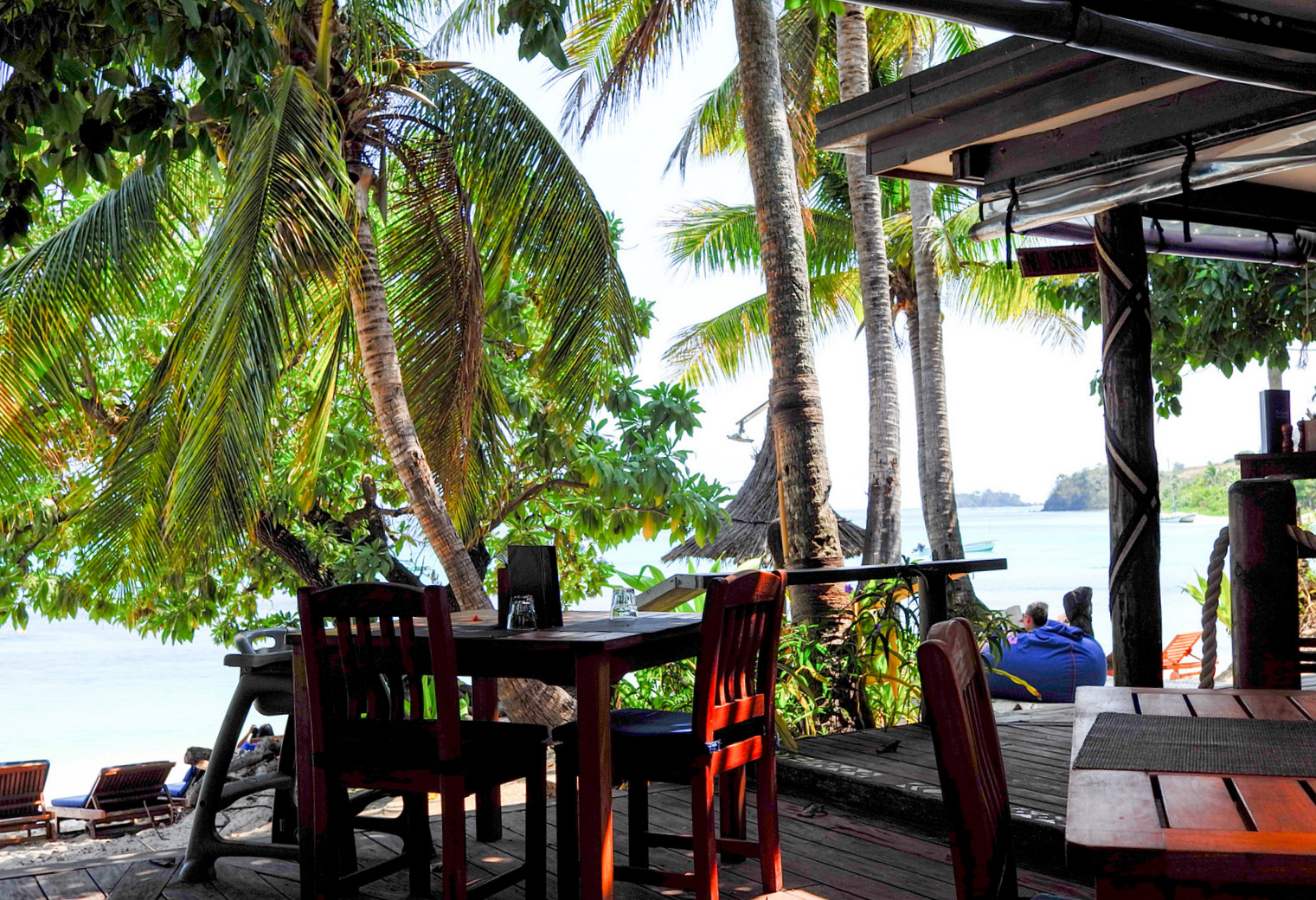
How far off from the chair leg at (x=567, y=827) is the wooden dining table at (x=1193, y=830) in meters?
1.81

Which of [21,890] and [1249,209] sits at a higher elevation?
[1249,209]

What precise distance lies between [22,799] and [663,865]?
12.7 m

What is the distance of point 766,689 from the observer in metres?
3.38

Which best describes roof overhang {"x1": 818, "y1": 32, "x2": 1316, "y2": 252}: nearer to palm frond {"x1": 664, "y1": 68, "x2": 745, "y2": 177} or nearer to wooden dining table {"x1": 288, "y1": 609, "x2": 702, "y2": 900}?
wooden dining table {"x1": 288, "y1": 609, "x2": 702, "y2": 900}

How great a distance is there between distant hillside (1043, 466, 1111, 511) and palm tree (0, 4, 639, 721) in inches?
2739

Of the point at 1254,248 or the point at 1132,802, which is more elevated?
the point at 1254,248

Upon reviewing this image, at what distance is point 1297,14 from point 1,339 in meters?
7.34

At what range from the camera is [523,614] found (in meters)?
3.46

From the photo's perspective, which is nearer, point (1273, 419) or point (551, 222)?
point (1273, 419)

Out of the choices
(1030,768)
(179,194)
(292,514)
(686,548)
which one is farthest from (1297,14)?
(686,548)

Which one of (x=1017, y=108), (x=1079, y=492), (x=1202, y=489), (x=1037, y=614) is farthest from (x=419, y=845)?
(x=1079, y=492)

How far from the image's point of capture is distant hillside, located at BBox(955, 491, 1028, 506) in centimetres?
10968

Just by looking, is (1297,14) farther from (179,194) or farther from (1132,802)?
(179,194)

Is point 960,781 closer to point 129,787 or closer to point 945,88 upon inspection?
point 945,88
